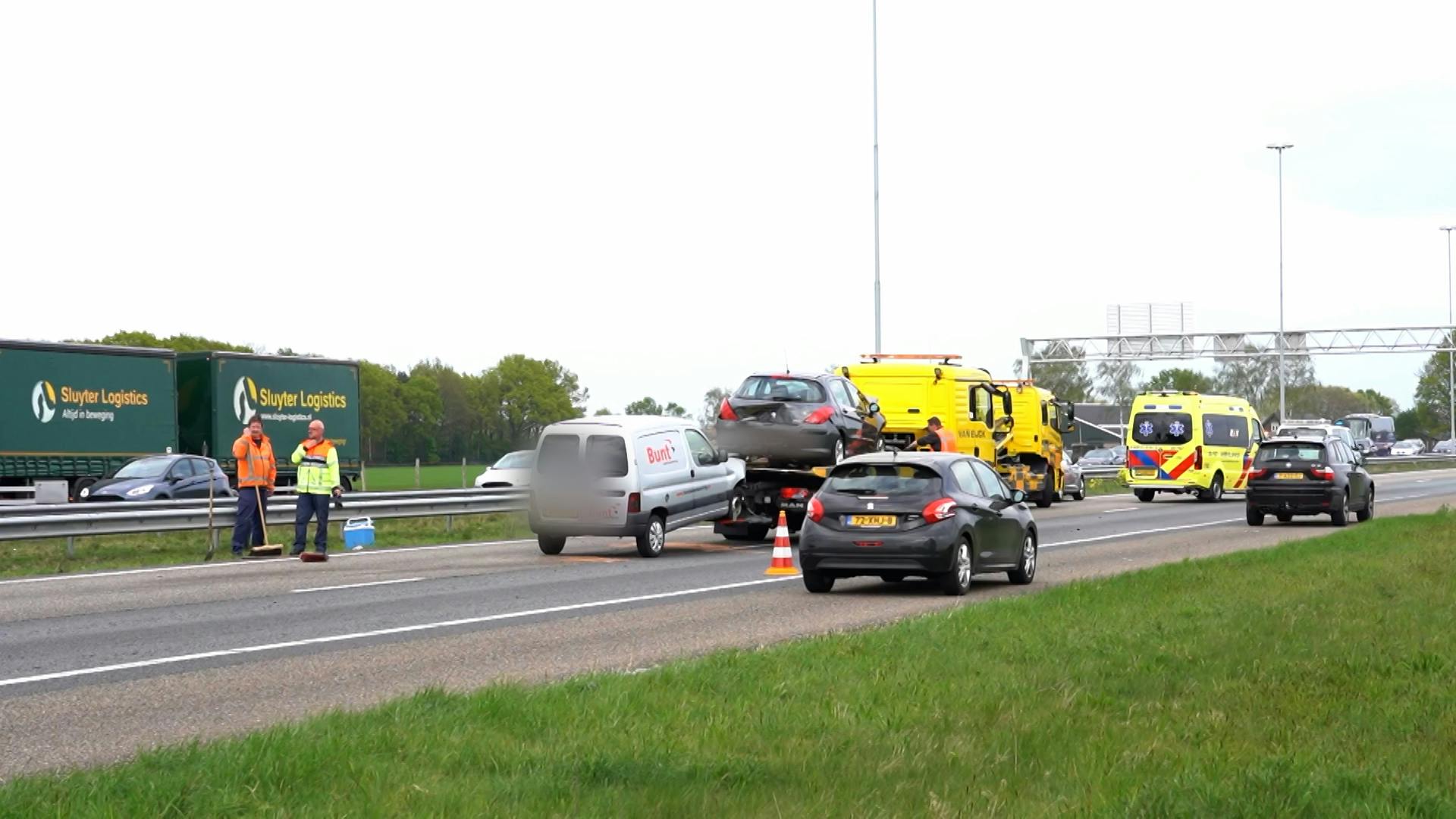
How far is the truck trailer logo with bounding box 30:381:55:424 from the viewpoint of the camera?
36.3m

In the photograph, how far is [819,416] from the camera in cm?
2580

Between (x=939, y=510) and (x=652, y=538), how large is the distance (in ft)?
22.6

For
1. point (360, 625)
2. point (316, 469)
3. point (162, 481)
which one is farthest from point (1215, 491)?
point (360, 625)

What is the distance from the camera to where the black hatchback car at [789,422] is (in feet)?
84.5

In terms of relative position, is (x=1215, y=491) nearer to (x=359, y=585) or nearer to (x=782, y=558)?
(x=782, y=558)

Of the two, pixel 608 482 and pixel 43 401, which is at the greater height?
pixel 43 401

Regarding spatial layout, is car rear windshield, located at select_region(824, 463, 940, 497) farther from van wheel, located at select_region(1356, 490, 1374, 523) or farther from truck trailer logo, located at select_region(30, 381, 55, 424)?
truck trailer logo, located at select_region(30, 381, 55, 424)

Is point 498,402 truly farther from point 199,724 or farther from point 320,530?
point 199,724

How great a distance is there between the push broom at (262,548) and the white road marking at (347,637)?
25.4 feet

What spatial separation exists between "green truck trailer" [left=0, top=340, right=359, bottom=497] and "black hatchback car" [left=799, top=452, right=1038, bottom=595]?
2326 cm

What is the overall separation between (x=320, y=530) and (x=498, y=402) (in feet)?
207

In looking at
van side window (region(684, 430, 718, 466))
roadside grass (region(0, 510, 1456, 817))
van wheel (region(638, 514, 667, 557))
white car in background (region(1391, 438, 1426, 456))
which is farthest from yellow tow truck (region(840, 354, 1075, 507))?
white car in background (region(1391, 438, 1426, 456))

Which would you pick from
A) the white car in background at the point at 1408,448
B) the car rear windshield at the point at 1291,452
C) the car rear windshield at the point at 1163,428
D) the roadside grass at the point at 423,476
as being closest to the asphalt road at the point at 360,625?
the car rear windshield at the point at 1291,452

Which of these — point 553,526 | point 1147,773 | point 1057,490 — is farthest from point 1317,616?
point 1057,490
